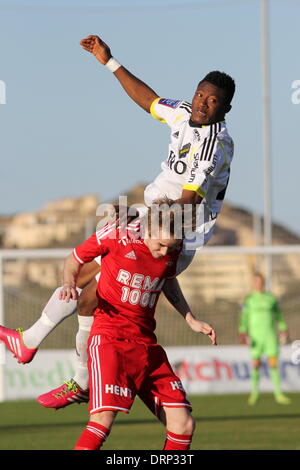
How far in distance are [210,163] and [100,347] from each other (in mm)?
1565

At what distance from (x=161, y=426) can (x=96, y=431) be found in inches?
348

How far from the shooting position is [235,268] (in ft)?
84.9

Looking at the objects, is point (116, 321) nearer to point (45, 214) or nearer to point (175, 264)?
point (175, 264)

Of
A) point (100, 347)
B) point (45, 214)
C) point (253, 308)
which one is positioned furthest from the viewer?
point (45, 214)

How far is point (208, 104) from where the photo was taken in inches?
295

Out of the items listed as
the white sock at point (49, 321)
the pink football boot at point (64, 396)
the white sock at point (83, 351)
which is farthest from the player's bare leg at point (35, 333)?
the pink football boot at point (64, 396)

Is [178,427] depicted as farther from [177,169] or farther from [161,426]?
[161,426]

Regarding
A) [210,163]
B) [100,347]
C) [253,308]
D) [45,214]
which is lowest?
[45,214]

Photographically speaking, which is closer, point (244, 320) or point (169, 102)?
point (169, 102)

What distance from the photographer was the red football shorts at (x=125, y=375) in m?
7.04

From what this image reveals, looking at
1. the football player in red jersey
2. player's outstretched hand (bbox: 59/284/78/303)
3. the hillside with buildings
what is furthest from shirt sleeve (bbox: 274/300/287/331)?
player's outstretched hand (bbox: 59/284/78/303)

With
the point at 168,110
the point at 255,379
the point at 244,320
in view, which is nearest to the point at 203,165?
the point at 168,110

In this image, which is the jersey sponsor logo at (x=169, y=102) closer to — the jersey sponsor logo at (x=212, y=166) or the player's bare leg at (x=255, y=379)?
the jersey sponsor logo at (x=212, y=166)
